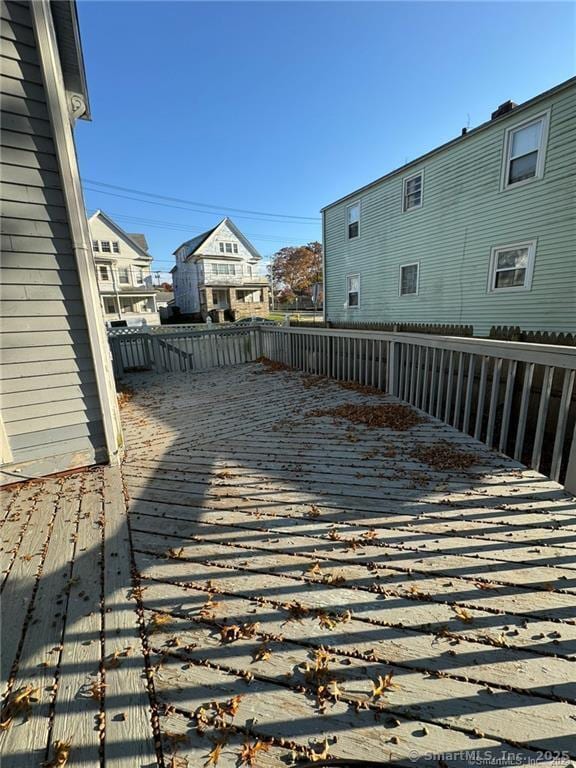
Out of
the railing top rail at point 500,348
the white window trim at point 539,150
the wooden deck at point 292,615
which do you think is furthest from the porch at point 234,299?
the wooden deck at point 292,615

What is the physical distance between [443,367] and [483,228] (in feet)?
21.7

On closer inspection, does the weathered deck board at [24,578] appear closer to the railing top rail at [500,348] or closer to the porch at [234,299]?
the railing top rail at [500,348]

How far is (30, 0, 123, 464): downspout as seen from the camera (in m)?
2.50

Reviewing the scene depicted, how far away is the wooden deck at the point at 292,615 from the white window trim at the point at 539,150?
7715 mm

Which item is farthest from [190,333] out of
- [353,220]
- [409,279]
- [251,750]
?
Result: [251,750]

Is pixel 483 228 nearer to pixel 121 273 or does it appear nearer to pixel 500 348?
pixel 500 348

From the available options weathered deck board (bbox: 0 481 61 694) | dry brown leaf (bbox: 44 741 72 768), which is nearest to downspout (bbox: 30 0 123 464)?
weathered deck board (bbox: 0 481 61 694)

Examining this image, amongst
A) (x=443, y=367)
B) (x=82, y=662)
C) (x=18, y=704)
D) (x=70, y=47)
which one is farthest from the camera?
(x=443, y=367)

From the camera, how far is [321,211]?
13359 mm

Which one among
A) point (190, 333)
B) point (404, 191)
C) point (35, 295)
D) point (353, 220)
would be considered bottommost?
point (190, 333)

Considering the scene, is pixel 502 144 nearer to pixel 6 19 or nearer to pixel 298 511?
pixel 6 19

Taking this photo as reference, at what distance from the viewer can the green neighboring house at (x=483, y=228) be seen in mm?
6949

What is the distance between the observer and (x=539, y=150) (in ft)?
23.3

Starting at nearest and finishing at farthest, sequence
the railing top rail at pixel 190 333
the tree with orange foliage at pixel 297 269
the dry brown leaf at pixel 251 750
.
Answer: the dry brown leaf at pixel 251 750 → the railing top rail at pixel 190 333 → the tree with orange foliage at pixel 297 269
